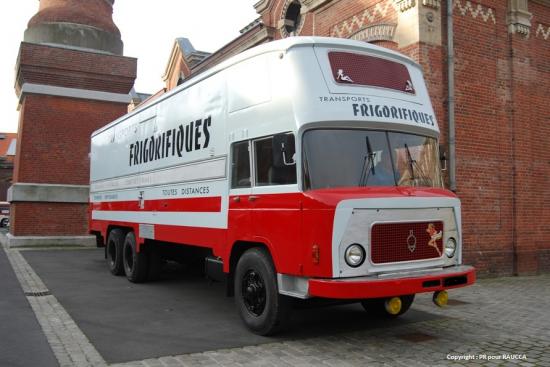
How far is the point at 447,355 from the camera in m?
5.32

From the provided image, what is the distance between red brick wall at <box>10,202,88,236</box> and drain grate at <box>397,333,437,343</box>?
16.0 m

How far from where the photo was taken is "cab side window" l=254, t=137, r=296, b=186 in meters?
5.53

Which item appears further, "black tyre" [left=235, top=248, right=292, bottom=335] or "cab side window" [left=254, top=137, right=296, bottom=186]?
"black tyre" [left=235, top=248, right=292, bottom=335]

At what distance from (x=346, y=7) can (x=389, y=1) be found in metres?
1.56

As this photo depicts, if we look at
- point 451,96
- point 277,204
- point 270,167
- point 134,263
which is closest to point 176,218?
point 134,263

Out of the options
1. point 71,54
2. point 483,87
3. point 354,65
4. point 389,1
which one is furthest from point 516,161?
point 71,54

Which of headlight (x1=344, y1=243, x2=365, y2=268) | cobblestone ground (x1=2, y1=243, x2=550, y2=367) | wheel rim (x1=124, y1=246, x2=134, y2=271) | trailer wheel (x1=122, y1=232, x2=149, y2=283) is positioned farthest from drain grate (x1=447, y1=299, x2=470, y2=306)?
wheel rim (x1=124, y1=246, x2=134, y2=271)

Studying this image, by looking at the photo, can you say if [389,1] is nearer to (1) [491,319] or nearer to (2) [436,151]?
(2) [436,151]

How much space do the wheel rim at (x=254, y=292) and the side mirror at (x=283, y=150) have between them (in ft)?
4.51

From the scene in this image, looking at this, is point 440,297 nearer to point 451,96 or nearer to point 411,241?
point 411,241

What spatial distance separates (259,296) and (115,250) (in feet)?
20.3

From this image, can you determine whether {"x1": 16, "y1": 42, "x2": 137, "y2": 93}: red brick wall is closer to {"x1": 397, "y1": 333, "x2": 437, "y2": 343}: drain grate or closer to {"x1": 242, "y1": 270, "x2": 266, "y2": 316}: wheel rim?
{"x1": 242, "y1": 270, "x2": 266, "y2": 316}: wheel rim

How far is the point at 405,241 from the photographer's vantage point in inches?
213

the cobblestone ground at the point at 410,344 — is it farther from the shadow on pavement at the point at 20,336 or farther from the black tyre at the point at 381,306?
the black tyre at the point at 381,306
